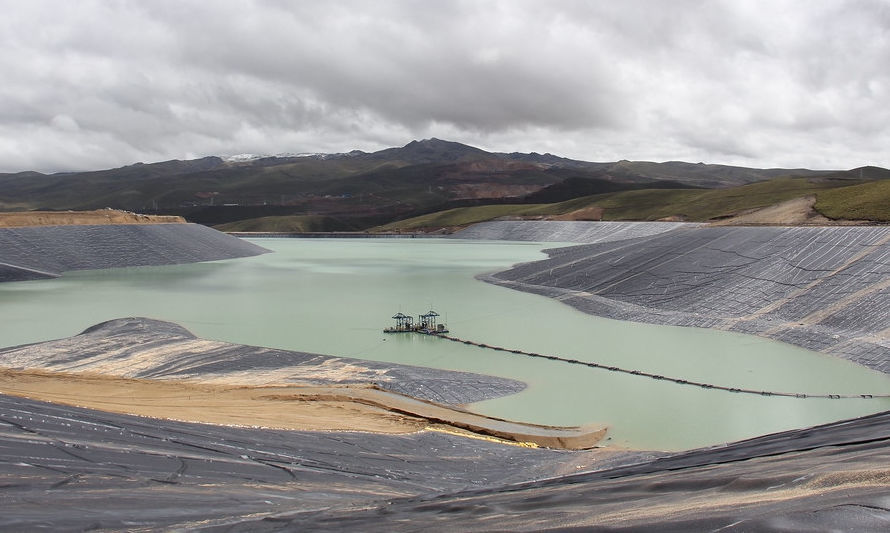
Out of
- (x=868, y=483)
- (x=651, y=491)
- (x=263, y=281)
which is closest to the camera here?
(x=868, y=483)

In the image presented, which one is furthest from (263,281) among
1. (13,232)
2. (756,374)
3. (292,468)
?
(292,468)

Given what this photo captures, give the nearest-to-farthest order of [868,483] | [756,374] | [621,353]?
[868,483], [756,374], [621,353]

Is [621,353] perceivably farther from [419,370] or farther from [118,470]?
[118,470]

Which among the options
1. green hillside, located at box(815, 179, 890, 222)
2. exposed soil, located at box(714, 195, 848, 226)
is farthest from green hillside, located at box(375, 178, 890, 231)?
exposed soil, located at box(714, 195, 848, 226)

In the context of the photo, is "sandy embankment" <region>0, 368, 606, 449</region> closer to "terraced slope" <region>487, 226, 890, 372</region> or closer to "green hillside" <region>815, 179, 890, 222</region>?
"terraced slope" <region>487, 226, 890, 372</region>

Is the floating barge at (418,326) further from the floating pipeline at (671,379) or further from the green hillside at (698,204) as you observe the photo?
the green hillside at (698,204)
